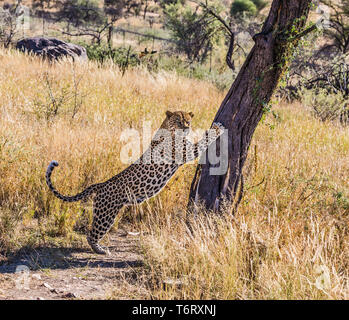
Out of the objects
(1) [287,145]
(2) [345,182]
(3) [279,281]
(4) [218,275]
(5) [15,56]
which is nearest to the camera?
(3) [279,281]

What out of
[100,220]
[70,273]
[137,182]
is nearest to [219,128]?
[137,182]

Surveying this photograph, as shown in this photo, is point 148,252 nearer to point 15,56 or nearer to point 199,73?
point 15,56

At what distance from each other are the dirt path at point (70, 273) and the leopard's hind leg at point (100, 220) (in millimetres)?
166

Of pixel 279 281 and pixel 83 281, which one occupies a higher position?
pixel 279 281

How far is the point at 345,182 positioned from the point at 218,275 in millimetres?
2619

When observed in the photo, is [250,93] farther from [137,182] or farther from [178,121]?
[137,182]

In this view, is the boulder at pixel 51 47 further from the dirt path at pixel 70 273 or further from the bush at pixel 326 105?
the dirt path at pixel 70 273

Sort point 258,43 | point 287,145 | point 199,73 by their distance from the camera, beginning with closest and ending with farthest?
1. point 258,43
2. point 287,145
3. point 199,73

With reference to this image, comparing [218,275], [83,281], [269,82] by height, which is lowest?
[83,281]

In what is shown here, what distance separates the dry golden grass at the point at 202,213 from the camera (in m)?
3.50

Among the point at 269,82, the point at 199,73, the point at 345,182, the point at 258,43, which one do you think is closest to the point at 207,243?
the point at 269,82

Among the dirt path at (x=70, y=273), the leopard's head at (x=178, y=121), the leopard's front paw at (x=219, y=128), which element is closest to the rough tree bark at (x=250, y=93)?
the leopard's front paw at (x=219, y=128)

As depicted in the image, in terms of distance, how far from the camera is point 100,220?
4348mm
